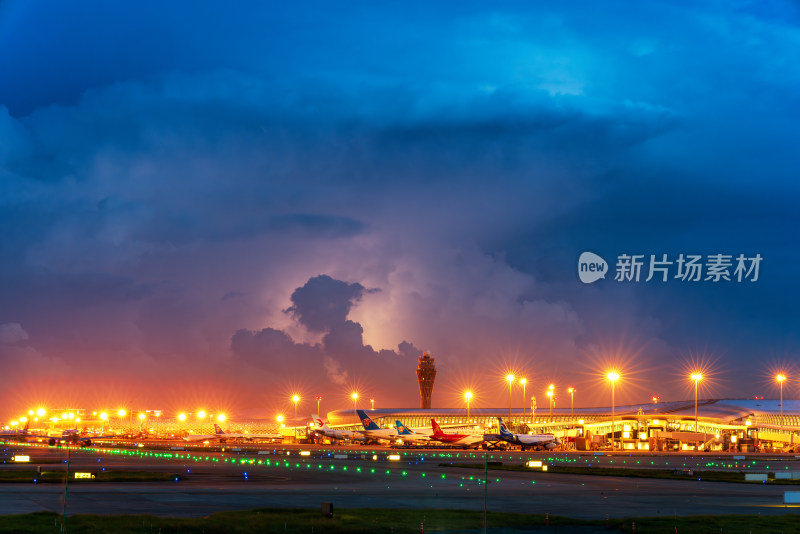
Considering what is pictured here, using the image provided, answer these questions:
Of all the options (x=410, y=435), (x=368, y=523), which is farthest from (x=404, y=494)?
(x=410, y=435)

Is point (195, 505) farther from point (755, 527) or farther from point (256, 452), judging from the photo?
point (256, 452)

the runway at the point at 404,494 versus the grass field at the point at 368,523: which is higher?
the grass field at the point at 368,523

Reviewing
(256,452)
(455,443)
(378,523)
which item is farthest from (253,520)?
(455,443)

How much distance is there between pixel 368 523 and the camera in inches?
1473

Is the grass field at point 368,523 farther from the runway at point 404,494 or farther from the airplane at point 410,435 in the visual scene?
the airplane at point 410,435

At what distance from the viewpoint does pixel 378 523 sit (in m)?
37.5

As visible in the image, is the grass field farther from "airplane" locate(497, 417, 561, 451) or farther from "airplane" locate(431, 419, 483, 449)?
"airplane" locate(431, 419, 483, 449)

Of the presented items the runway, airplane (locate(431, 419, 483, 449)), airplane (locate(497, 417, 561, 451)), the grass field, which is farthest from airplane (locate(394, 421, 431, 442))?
the grass field

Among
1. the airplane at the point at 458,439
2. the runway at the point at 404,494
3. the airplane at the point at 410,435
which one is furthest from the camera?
the airplane at the point at 410,435

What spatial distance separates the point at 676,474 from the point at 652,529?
44541 millimetres

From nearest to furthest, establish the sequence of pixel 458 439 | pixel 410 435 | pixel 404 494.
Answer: pixel 404 494
pixel 458 439
pixel 410 435

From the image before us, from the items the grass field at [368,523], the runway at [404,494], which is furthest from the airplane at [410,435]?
the grass field at [368,523]

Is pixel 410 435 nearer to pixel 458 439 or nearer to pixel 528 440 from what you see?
pixel 458 439

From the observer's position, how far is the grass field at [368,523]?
114 feet
